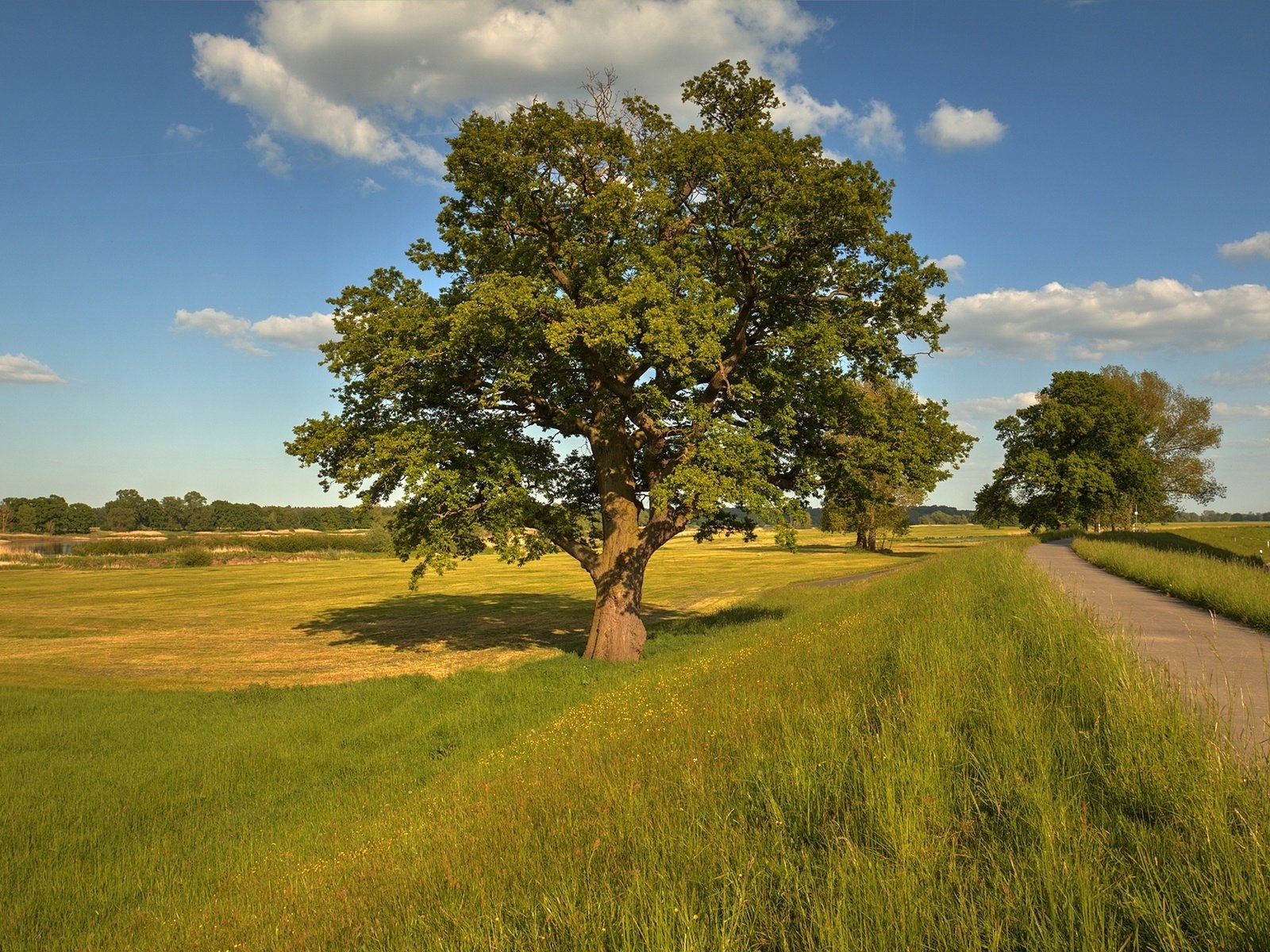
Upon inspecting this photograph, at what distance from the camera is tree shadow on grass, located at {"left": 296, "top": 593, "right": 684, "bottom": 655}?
28094mm

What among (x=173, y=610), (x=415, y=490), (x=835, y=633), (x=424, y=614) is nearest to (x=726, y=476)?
(x=835, y=633)

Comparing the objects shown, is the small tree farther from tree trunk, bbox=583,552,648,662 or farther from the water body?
the water body

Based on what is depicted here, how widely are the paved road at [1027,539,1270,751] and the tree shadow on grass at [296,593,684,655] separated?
638 inches

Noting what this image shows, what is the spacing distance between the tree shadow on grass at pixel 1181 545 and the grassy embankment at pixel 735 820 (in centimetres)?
1910

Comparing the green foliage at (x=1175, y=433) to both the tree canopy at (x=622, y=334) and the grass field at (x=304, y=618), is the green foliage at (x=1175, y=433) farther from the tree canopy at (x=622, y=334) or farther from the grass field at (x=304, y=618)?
the tree canopy at (x=622, y=334)

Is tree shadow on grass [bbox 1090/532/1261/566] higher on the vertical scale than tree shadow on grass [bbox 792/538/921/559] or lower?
higher

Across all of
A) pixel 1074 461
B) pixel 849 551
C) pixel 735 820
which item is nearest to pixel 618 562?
pixel 735 820

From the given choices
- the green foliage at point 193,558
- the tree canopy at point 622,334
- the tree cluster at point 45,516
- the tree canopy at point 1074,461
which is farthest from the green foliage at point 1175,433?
the tree cluster at point 45,516

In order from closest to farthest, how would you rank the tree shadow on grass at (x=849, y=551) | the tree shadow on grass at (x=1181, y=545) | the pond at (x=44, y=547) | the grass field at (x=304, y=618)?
1. the grass field at (x=304, y=618)
2. the tree shadow on grass at (x=1181, y=545)
3. the tree shadow on grass at (x=849, y=551)
4. the pond at (x=44, y=547)

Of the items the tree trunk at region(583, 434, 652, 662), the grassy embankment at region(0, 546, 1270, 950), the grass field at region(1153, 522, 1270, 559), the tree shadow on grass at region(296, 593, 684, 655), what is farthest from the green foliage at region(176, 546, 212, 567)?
the grass field at region(1153, 522, 1270, 559)

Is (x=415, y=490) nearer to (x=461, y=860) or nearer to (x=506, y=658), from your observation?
(x=506, y=658)

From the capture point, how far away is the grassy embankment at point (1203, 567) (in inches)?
553

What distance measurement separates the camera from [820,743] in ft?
20.5

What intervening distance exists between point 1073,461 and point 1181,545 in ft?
93.1
